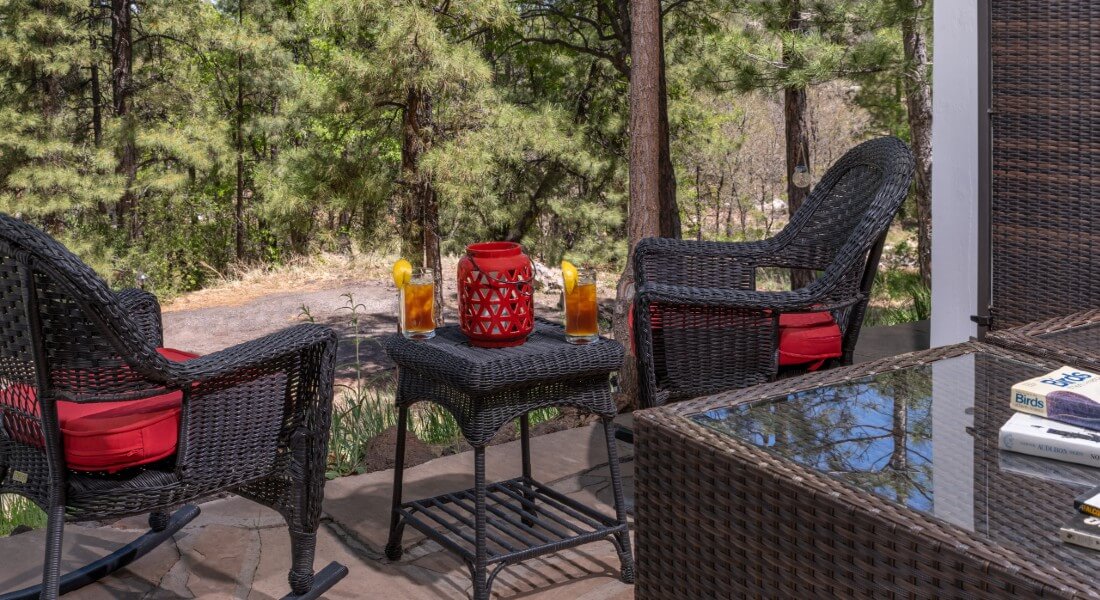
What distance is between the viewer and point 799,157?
7965mm

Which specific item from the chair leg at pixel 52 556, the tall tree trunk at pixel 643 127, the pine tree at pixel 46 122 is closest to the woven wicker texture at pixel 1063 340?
the chair leg at pixel 52 556

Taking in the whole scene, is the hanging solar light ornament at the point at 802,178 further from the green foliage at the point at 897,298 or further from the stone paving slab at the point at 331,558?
the stone paving slab at the point at 331,558

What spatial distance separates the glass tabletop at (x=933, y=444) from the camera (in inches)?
40.3

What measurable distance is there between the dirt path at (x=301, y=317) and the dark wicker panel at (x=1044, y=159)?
263 inches

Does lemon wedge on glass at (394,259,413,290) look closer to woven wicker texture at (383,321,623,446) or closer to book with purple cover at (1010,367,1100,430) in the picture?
woven wicker texture at (383,321,623,446)

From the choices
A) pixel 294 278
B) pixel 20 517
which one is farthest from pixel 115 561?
pixel 294 278

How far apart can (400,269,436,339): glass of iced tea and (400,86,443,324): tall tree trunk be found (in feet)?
19.8

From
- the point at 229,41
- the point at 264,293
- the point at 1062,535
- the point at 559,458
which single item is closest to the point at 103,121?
the point at 229,41

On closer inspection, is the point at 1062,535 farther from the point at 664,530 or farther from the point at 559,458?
the point at 559,458

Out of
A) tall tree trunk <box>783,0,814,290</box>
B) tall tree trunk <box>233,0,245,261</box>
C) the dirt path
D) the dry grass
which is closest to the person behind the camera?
tall tree trunk <box>783,0,814,290</box>

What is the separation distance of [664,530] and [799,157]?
23.2 feet

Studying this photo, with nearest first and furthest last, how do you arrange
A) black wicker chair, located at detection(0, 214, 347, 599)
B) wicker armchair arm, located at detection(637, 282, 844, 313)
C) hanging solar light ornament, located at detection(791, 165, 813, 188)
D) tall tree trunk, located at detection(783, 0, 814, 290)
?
black wicker chair, located at detection(0, 214, 347, 599), wicker armchair arm, located at detection(637, 282, 844, 313), hanging solar light ornament, located at detection(791, 165, 813, 188), tall tree trunk, located at detection(783, 0, 814, 290)

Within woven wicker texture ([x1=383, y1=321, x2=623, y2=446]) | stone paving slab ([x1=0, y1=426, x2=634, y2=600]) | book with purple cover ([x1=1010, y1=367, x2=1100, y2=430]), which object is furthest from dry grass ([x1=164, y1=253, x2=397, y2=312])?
book with purple cover ([x1=1010, y1=367, x2=1100, y2=430])

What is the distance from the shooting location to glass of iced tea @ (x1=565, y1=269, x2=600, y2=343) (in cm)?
201
